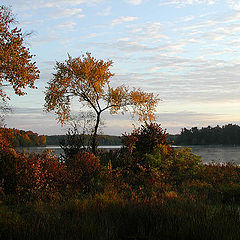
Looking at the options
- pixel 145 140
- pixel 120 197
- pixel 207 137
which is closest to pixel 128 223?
pixel 120 197

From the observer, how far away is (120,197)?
9352 millimetres

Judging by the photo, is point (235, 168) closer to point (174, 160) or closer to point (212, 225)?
point (174, 160)

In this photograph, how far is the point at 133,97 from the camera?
23.0 metres

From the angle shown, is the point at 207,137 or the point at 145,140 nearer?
the point at 145,140

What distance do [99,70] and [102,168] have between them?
36.9ft

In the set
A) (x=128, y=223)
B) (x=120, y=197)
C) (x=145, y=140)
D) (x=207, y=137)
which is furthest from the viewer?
(x=207, y=137)

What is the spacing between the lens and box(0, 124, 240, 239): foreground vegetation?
226 inches

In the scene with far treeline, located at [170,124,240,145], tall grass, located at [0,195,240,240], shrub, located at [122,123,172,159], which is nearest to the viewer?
tall grass, located at [0,195,240,240]

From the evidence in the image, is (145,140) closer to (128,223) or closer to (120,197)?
(120,197)

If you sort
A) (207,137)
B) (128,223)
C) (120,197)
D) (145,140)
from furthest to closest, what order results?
(207,137), (145,140), (120,197), (128,223)

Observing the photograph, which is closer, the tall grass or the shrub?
the tall grass

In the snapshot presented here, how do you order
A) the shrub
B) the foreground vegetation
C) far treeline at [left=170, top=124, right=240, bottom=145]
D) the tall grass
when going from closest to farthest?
the tall grass, the foreground vegetation, the shrub, far treeline at [left=170, top=124, right=240, bottom=145]

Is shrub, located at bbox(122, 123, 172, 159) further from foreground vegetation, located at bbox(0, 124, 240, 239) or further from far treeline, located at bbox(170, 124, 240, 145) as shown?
far treeline, located at bbox(170, 124, 240, 145)

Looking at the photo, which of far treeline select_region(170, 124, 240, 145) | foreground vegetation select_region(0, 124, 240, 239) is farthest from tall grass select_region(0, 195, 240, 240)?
far treeline select_region(170, 124, 240, 145)
